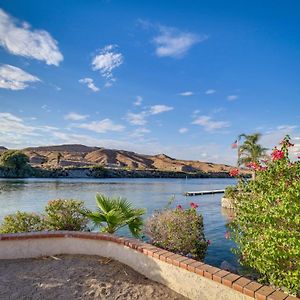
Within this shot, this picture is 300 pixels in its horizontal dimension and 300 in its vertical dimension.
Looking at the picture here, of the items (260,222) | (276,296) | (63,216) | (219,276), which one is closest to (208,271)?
(219,276)

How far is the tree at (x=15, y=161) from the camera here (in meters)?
72.4

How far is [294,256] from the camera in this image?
3.50m

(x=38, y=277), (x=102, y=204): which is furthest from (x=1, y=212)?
(x=38, y=277)

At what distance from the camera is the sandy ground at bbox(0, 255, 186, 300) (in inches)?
157

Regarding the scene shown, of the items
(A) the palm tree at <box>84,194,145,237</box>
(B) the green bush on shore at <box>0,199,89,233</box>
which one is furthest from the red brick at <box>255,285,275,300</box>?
(B) the green bush on shore at <box>0,199,89,233</box>

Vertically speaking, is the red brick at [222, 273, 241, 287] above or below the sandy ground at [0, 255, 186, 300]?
above

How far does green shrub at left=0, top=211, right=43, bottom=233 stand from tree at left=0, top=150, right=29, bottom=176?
7215 cm

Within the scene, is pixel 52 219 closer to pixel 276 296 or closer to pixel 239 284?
pixel 239 284

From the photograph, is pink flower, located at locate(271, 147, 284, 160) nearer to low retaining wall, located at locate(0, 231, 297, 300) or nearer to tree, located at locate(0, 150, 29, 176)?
low retaining wall, located at locate(0, 231, 297, 300)

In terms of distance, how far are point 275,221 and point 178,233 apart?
3.37 m

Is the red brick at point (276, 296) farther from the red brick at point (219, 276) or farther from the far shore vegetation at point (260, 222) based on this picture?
the red brick at point (219, 276)

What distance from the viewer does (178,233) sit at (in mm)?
6820

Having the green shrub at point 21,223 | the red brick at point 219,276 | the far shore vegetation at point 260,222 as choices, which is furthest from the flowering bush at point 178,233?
the red brick at point 219,276

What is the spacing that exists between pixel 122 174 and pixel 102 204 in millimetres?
87663
